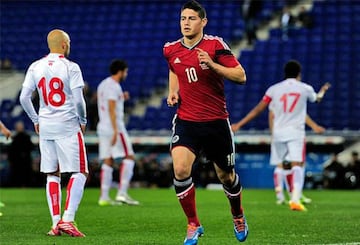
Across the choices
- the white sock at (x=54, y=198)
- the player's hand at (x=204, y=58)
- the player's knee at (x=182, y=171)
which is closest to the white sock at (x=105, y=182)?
the white sock at (x=54, y=198)

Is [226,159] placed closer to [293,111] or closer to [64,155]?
[64,155]

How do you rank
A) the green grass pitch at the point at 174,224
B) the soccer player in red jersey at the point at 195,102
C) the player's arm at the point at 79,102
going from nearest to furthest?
1. the soccer player in red jersey at the point at 195,102
2. the green grass pitch at the point at 174,224
3. the player's arm at the point at 79,102

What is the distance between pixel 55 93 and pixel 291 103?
19.7 feet

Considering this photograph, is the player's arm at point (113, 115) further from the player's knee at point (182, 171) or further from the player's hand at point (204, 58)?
the player's hand at point (204, 58)

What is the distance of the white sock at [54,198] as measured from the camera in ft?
30.4

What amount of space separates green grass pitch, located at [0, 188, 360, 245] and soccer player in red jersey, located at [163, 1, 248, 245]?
709mm

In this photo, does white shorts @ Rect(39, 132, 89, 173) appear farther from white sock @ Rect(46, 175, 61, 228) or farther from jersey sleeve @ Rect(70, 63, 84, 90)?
jersey sleeve @ Rect(70, 63, 84, 90)

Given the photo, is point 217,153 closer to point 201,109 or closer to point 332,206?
point 201,109

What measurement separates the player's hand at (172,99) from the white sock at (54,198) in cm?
210

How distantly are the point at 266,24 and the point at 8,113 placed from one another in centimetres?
889

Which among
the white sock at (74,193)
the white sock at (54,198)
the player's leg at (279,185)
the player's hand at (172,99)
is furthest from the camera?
the player's leg at (279,185)

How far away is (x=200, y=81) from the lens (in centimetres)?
794

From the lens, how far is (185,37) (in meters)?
8.03

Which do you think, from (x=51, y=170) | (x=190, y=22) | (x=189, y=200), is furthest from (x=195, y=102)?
(x=51, y=170)
